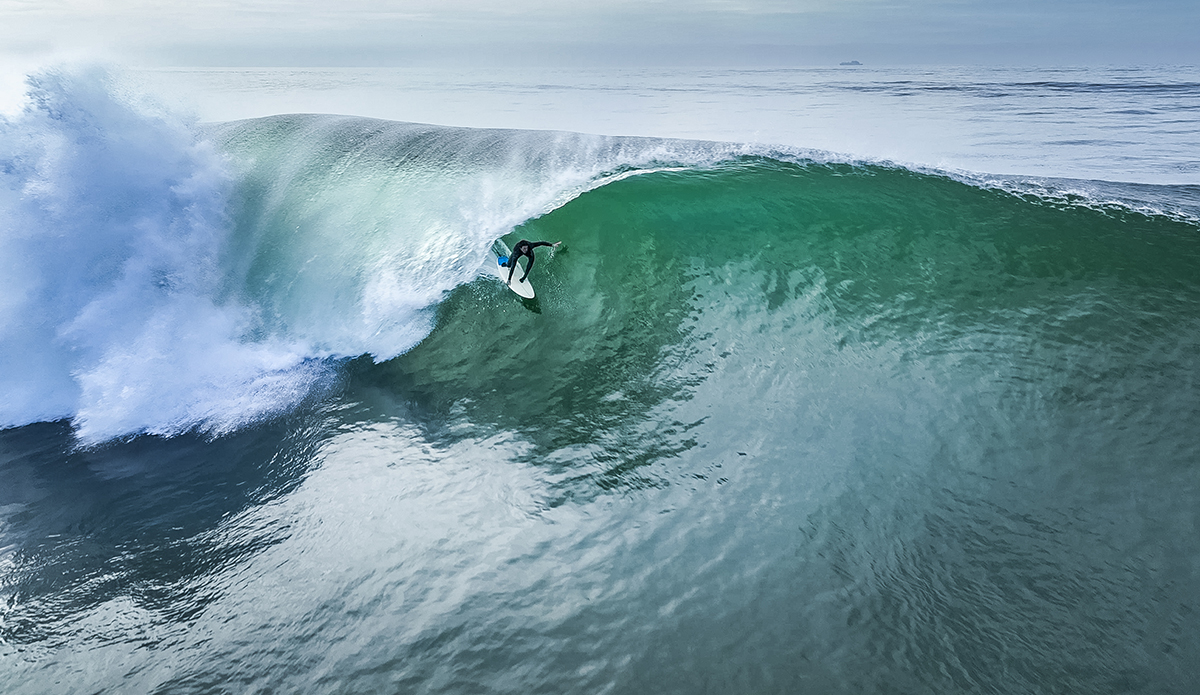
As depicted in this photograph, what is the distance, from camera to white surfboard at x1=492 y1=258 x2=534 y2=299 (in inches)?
243

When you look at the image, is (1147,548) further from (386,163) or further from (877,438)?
(386,163)

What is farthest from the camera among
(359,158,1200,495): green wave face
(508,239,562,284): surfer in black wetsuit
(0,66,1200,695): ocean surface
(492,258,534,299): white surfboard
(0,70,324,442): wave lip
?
(492,258,534,299): white surfboard

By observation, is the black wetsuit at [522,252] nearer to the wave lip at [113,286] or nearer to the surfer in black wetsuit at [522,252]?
the surfer in black wetsuit at [522,252]

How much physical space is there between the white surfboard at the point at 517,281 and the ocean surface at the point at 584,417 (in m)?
0.20

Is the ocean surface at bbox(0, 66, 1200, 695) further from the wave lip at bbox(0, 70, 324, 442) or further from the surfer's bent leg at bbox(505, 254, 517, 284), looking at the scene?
the surfer's bent leg at bbox(505, 254, 517, 284)

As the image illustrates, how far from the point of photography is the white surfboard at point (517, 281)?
6173mm

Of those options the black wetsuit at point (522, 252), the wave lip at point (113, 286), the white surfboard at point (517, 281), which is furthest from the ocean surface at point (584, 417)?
the black wetsuit at point (522, 252)

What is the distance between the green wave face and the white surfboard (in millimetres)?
111

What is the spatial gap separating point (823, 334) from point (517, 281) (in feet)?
9.72

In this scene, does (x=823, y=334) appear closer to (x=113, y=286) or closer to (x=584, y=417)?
(x=584, y=417)

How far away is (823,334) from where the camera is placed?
5.35 metres

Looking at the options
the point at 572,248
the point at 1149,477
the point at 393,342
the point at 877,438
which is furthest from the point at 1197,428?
the point at 393,342

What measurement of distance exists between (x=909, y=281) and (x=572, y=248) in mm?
3440

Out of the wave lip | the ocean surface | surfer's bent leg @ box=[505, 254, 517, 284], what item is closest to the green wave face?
the ocean surface
